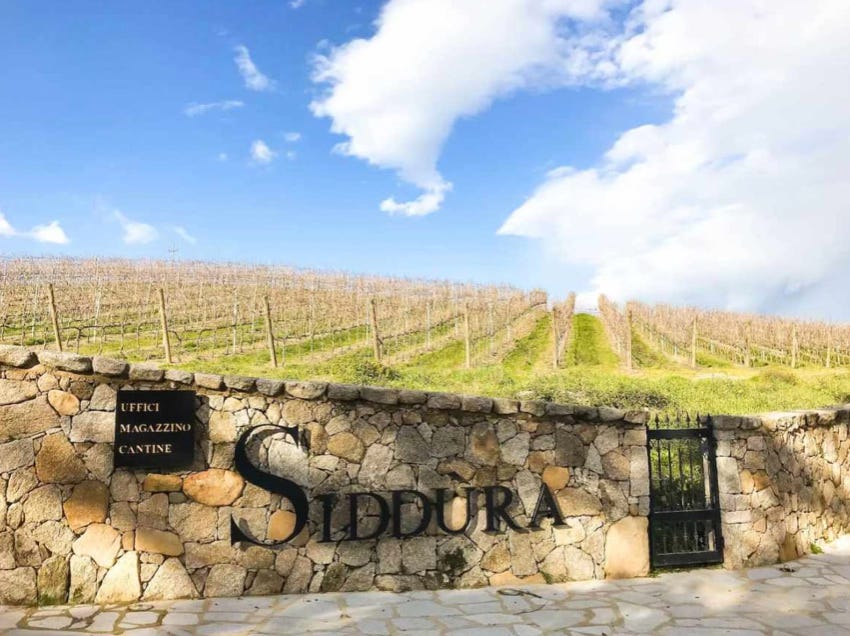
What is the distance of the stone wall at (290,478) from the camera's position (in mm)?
4645

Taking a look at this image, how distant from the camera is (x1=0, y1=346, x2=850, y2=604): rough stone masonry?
4.65 meters

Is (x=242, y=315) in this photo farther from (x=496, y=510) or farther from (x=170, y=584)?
(x=496, y=510)

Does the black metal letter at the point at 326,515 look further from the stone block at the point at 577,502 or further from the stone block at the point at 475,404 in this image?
the stone block at the point at 577,502

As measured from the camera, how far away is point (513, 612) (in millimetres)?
4605

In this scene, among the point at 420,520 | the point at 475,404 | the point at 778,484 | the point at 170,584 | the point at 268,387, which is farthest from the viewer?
the point at 778,484

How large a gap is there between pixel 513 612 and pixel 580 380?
11140mm

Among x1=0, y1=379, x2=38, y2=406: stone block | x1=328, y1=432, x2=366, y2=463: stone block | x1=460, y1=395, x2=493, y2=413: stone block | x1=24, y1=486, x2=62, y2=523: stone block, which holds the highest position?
x1=0, y1=379, x2=38, y2=406: stone block

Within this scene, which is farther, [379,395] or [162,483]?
[379,395]

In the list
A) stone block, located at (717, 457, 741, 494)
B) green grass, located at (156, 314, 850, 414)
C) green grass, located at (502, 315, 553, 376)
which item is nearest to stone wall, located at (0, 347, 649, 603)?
stone block, located at (717, 457, 741, 494)

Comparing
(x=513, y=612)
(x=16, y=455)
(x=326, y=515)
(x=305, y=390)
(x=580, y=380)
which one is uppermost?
(x=305, y=390)

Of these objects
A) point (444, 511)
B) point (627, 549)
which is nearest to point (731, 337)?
point (627, 549)

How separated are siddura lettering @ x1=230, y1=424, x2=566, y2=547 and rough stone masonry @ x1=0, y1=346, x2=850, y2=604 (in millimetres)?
46

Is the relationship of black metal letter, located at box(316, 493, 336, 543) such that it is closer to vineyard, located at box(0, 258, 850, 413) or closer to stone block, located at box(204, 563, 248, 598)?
stone block, located at box(204, 563, 248, 598)

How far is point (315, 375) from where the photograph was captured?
15.6 m
